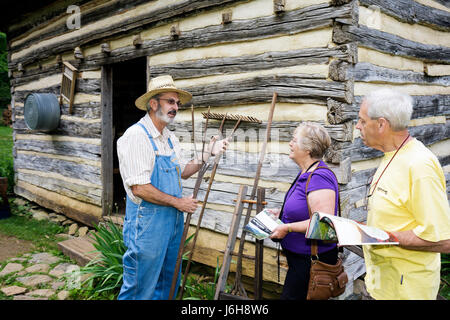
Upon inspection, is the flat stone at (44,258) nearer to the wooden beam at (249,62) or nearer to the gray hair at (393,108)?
the wooden beam at (249,62)

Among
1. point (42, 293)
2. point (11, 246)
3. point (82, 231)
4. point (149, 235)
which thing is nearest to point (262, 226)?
point (149, 235)

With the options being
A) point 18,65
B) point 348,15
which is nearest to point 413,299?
point 348,15

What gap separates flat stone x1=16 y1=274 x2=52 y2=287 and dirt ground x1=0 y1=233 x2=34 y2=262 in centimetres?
98

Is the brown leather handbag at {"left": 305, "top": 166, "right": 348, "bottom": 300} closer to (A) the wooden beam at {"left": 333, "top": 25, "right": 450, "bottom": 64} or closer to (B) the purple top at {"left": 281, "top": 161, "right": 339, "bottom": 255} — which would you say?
(B) the purple top at {"left": 281, "top": 161, "right": 339, "bottom": 255}

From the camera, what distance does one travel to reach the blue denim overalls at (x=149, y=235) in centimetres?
288

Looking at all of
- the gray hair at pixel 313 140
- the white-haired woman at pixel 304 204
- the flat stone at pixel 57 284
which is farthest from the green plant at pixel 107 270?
the gray hair at pixel 313 140

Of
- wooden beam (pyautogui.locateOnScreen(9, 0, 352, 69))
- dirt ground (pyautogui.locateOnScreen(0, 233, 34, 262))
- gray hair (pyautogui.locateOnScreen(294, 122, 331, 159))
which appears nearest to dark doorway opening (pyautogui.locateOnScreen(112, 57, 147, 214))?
wooden beam (pyautogui.locateOnScreen(9, 0, 352, 69))

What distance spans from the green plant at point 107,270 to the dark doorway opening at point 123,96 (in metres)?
3.07

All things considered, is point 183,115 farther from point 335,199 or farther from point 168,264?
point 335,199

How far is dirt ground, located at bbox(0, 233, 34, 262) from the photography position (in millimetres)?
5500

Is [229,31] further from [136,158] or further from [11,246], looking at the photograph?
[11,246]

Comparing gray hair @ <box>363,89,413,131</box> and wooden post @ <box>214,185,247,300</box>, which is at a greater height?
gray hair @ <box>363,89,413,131</box>

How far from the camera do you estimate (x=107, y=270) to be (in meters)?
4.09

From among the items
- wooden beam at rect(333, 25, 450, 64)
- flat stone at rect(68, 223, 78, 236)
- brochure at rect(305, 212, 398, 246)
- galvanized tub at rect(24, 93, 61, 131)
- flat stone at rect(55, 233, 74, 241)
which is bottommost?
flat stone at rect(55, 233, 74, 241)
